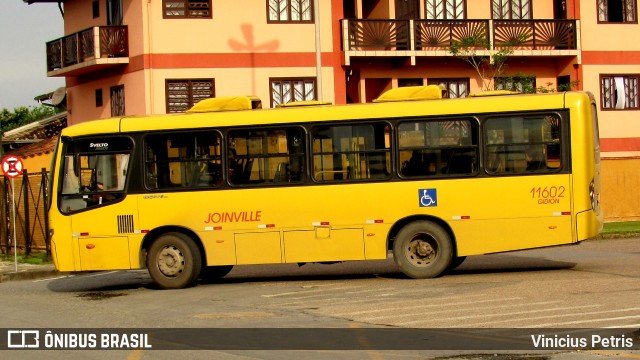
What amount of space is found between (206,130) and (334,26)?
60.7ft

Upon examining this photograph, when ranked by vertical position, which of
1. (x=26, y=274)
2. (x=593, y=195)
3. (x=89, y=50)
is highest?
(x=89, y=50)

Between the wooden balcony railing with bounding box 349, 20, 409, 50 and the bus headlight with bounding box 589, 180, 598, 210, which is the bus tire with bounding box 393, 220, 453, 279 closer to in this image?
the bus headlight with bounding box 589, 180, 598, 210

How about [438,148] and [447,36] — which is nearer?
[438,148]

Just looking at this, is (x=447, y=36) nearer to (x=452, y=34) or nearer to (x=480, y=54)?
(x=452, y=34)

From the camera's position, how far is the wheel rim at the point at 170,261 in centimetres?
1886

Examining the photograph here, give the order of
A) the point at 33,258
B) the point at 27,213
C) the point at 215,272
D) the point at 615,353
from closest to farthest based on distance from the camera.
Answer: the point at 615,353 < the point at 215,272 < the point at 33,258 < the point at 27,213

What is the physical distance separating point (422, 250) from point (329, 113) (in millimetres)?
2788

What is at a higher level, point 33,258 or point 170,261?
point 170,261

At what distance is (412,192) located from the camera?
60.5 ft

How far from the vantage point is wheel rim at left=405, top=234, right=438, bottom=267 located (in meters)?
18.5

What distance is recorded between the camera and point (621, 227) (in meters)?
31.3

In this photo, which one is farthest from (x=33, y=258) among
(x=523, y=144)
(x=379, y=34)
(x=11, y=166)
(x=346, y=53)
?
(x=523, y=144)

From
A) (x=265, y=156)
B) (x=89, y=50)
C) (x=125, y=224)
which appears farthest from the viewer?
(x=89, y=50)

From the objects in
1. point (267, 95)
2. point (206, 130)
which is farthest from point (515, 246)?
point (267, 95)
